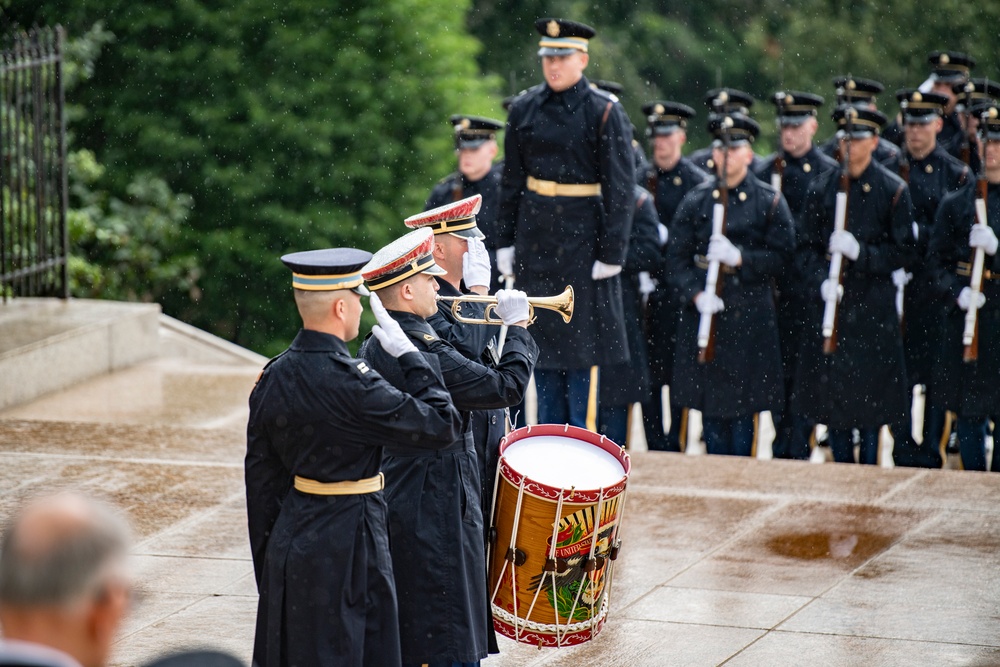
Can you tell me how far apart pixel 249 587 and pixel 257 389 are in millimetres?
1946

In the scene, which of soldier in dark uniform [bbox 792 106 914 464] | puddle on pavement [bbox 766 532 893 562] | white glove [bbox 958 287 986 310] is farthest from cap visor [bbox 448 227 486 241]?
white glove [bbox 958 287 986 310]

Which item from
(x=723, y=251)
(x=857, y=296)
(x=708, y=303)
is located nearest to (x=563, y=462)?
(x=723, y=251)

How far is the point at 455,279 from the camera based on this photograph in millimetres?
5039

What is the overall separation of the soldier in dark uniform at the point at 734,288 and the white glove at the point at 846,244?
0.25 meters

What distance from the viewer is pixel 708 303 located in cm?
870

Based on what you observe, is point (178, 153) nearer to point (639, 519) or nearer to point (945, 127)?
point (945, 127)

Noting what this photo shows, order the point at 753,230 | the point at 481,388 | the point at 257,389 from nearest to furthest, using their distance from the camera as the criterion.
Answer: the point at 257,389 → the point at 481,388 → the point at 753,230

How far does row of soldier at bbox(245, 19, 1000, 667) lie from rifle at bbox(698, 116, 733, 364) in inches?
1.2

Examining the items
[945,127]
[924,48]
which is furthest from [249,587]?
[924,48]

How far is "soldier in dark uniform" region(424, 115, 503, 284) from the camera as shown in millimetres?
9562

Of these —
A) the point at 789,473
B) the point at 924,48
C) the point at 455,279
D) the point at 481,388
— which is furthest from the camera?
the point at 924,48

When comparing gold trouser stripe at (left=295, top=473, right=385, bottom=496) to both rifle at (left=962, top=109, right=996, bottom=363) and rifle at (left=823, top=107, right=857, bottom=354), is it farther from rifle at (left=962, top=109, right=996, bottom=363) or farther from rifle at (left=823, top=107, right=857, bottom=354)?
rifle at (left=962, top=109, right=996, bottom=363)

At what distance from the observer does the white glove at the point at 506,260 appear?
8.10 metres

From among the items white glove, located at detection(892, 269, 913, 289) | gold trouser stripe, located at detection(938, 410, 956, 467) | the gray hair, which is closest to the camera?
the gray hair
